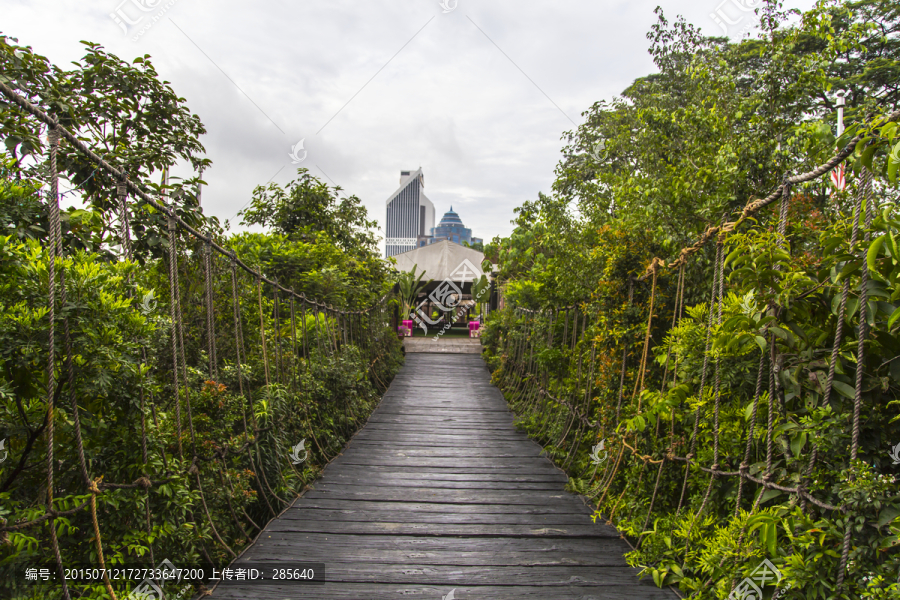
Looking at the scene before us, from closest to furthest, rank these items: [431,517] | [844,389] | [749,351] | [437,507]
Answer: [844,389]
[749,351]
[431,517]
[437,507]

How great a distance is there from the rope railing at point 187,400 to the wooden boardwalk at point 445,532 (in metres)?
0.27

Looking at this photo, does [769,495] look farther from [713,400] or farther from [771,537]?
[713,400]

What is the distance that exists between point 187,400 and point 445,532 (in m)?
1.50

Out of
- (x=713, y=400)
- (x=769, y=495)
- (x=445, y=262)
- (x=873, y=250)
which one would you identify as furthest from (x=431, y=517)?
(x=445, y=262)

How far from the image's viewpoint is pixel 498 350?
8195 mm

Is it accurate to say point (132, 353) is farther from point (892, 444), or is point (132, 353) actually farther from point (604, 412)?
point (604, 412)

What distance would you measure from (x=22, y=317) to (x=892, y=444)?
83.7 inches

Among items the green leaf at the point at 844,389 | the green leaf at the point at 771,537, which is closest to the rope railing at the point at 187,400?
the green leaf at the point at 771,537

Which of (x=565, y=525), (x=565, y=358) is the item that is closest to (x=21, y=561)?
(x=565, y=525)

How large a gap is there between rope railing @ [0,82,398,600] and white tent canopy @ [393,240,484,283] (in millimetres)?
7664

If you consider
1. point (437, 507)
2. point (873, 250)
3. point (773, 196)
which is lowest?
point (437, 507)

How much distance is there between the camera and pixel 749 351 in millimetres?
1618

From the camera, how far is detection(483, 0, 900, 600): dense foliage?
45.8 inches

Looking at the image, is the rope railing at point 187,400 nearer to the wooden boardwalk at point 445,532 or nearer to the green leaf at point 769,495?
the wooden boardwalk at point 445,532
